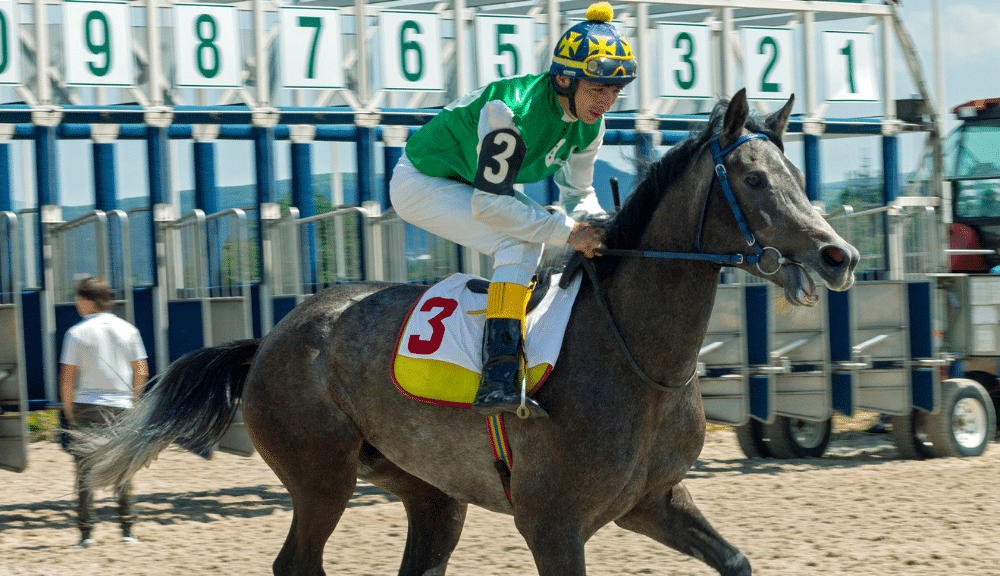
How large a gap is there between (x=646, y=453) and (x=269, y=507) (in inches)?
165

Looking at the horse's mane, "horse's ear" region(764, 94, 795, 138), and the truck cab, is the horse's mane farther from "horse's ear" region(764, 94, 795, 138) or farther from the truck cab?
the truck cab

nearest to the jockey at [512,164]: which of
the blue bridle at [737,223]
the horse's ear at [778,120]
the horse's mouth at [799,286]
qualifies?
the blue bridle at [737,223]

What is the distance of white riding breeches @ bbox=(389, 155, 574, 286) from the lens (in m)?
3.16

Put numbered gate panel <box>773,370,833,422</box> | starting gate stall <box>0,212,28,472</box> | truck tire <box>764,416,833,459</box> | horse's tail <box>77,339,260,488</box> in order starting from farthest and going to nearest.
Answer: truck tire <box>764,416,833,459</box> < numbered gate panel <box>773,370,833,422</box> < starting gate stall <box>0,212,28,472</box> < horse's tail <box>77,339,260,488</box>

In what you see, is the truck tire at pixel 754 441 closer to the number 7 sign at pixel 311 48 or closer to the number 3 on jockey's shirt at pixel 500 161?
the number 7 sign at pixel 311 48

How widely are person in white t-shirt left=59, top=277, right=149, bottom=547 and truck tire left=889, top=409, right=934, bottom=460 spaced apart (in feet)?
17.8

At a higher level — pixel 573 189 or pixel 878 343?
pixel 573 189

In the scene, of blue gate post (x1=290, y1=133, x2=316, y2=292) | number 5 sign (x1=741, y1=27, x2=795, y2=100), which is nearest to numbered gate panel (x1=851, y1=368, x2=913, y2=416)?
number 5 sign (x1=741, y1=27, x2=795, y2=100)

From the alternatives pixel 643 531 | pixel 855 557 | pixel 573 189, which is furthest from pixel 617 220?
pixel 855 557

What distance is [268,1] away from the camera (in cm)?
784

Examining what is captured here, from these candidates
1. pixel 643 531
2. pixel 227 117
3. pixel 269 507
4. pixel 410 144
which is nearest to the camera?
pixel 643 531

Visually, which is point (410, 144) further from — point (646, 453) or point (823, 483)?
point (823, 483)

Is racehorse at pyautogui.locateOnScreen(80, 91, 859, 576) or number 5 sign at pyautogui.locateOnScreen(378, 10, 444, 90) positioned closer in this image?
racehorse at pyautogui.locateOnScreen(80, 91, 859, 576)

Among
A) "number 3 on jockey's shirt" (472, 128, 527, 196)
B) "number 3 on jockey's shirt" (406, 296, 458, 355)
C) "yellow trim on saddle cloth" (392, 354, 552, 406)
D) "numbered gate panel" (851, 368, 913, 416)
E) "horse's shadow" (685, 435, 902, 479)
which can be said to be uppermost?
"number 3 on jockey's shirt" (472, 128, 527, 196)
